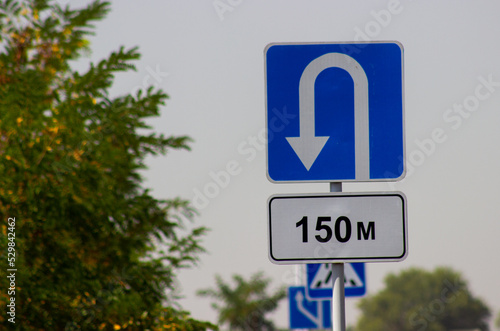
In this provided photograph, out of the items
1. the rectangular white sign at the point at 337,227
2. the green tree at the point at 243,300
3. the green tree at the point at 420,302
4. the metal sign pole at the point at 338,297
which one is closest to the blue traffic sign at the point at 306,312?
the metal sign pole at the point at 338,297

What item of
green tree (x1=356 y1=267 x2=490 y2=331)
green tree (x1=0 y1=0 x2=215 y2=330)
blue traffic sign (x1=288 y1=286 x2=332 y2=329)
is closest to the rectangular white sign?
green tree (x1=0 y1=0 x2=215 y2=330)

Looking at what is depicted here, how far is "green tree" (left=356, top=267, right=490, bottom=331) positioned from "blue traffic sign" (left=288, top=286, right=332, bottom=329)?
10434 cm

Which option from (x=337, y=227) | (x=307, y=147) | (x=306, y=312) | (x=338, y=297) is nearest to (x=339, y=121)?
(x=307, y=147)

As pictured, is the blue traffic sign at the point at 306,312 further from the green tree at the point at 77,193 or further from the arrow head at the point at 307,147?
the arrow head at the point at 307,147

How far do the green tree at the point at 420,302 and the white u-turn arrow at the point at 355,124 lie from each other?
4393 inches

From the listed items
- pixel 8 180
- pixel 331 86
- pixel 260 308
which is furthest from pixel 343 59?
pixel 260 308

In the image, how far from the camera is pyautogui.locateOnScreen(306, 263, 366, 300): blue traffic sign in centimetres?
948

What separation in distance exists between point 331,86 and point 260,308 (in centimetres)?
2925

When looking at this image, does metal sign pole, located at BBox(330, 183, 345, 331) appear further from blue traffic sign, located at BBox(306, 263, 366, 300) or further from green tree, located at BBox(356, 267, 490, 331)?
green tree, located at BBox(356, 267, 490, 331)

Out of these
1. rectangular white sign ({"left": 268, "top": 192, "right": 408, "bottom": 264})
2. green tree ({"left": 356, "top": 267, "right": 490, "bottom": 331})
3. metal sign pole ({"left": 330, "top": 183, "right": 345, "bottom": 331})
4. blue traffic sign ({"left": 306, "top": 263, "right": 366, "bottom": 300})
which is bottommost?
metal sign pole ({"left": 330, "top": 183, "right": 345, "bottom": 331})

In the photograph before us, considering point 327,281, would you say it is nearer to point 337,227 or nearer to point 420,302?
point 337,227

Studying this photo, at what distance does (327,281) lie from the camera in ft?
31.6

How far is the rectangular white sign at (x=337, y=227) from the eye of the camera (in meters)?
4.02

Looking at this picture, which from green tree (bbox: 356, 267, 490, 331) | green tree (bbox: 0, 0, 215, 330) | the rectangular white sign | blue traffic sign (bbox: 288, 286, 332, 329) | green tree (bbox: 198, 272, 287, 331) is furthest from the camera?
green tree (bbox: 356, 267, 490, 331)
